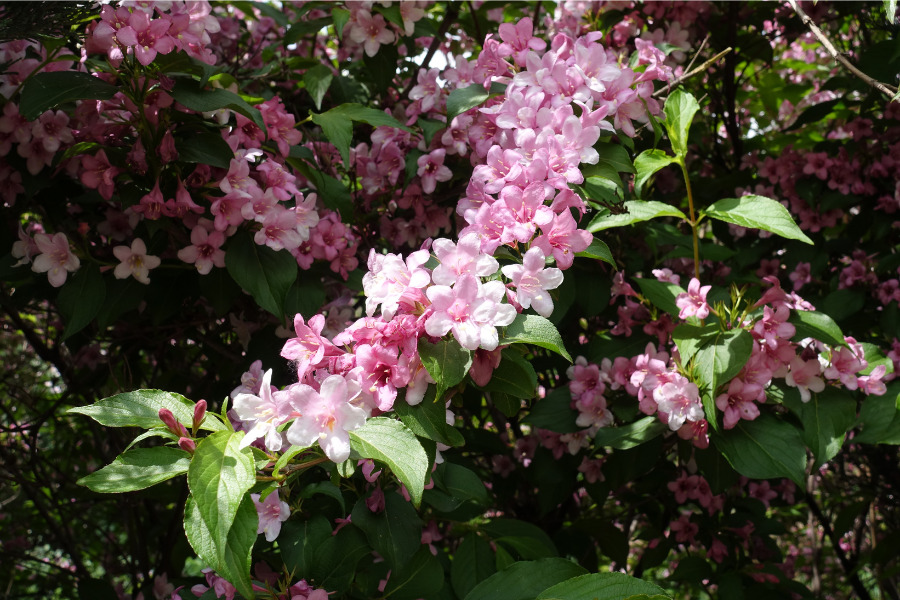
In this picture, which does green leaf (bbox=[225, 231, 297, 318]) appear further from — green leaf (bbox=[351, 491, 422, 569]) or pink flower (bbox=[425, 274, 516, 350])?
pink flower (bbox=[425, 274, 516, 350])

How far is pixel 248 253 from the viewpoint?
1992 millimetres

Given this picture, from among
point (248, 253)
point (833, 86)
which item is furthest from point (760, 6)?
point (248, 253)

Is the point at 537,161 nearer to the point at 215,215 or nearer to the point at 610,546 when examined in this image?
the point at 215,215

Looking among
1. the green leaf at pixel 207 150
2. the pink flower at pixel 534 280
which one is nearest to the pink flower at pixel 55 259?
the green leaf at pixel 207 150

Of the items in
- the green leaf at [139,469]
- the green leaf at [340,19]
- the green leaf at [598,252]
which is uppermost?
the green leaf at [340,19]

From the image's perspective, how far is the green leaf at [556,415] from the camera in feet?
7.11

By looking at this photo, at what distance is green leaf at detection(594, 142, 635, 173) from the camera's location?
1769mm

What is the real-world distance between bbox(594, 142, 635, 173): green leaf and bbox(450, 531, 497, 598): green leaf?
988 mm

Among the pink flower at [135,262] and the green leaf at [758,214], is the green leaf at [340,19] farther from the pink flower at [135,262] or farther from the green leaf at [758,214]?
the green leaf at [758,214]

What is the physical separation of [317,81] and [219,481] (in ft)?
5.08

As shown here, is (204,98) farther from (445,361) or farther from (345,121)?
(445,361)

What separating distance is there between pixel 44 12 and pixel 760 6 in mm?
2740

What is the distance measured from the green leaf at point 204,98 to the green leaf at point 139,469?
2.89 ft

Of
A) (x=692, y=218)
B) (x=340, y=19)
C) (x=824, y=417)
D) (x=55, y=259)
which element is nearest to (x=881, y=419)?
(x=824, y=417)
